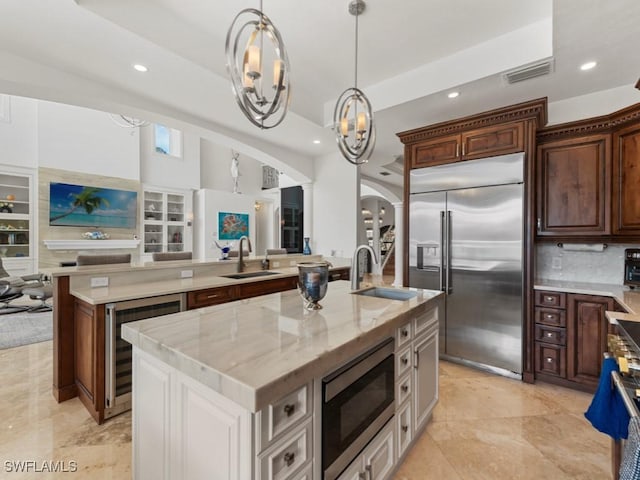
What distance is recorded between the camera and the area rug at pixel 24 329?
3715 mm

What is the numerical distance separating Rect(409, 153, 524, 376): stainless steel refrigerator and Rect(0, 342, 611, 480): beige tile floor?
45 cm

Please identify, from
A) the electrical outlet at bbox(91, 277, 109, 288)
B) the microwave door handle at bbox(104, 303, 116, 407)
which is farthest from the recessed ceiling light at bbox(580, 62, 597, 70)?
the electrical outlet at bbox(91, 277, 109, 288)

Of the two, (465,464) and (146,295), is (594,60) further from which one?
(146,295)

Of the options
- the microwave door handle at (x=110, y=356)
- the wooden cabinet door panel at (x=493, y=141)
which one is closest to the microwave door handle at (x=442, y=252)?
the wooden cabinet door panel at (x=493, y=141)

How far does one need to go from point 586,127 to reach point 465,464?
3.00 m

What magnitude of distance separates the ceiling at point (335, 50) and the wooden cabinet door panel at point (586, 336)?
1.97m

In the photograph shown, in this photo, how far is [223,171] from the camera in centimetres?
949

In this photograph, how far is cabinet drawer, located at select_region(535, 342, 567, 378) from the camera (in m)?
2.66

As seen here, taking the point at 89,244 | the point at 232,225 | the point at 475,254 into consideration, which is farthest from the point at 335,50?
the point at 89,244

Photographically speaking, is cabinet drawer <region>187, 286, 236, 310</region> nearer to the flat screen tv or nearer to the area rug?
the area rug

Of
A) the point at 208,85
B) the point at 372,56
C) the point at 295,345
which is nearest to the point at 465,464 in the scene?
the point at 295,345

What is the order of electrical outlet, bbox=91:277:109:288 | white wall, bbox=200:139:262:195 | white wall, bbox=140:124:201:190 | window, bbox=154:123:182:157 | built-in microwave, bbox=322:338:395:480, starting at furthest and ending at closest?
white wall, bbox=200:139:262:195 < window, bbox=154:123:182:157 < white wall, bbox=140:124:201:190 < electrical outlet, bbox=91:277:109:288 < built-in microwave, bbox=322:338:395:480

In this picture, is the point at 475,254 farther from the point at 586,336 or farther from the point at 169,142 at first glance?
the point at 169,142
